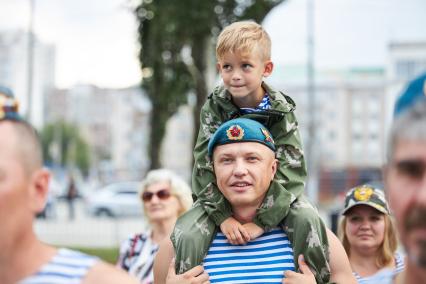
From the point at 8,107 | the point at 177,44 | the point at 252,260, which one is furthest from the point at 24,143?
the point at 177,44

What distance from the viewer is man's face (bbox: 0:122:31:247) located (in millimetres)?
2287

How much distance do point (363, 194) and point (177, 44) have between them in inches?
572

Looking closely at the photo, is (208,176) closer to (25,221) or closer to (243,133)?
(243,133)

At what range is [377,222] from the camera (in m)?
Result: 5.36

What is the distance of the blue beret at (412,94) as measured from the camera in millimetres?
2133

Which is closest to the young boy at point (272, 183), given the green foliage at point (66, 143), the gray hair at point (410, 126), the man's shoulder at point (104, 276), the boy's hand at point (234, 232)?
the boy's hand at point (234, 232)

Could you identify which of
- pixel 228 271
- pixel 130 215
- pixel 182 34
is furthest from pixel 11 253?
pixel 130 215

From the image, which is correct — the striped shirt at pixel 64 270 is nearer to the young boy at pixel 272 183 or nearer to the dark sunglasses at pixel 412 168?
the dark sunglasses at pixel 412 168

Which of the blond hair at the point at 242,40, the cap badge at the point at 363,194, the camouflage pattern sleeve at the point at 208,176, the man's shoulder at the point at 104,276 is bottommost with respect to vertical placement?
the cap badge at the point at 363,194

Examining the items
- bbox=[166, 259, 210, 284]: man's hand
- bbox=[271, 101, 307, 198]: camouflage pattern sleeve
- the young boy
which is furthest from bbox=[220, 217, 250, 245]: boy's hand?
bbox=[271, 101, 307, 198]: camouflage pattern sleeve

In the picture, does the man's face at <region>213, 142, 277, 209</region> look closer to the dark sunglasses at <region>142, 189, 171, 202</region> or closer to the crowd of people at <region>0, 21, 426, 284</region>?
the crowd of people at <region>0, 21, 426, 284</region>

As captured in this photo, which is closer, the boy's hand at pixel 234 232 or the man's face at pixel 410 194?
the man's face at pixel 410 194

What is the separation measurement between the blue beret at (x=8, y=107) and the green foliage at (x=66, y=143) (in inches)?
4310

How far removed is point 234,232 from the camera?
3.54 meters
